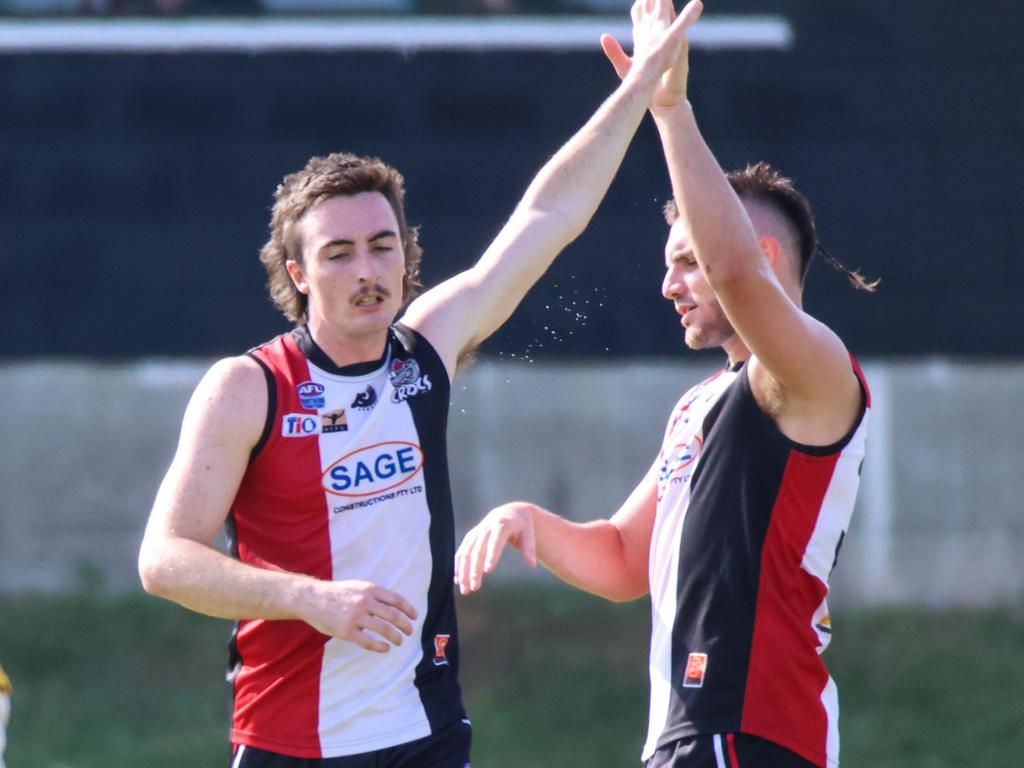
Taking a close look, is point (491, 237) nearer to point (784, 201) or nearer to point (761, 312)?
Result: point (784, 201)

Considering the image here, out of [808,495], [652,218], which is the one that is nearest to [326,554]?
[808,495]

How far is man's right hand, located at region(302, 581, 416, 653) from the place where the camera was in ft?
10.0

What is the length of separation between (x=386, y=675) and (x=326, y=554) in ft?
0.96

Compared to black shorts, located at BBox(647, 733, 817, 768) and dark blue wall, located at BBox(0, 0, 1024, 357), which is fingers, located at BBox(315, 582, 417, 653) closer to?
black shorts, located at BBox(647, 733, 817, 768)

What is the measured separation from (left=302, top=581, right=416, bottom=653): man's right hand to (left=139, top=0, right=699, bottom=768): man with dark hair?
0.20 meters

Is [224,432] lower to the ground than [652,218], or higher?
lower

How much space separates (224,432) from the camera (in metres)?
3.42

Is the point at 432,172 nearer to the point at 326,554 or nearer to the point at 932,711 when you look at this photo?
the point at 932,711

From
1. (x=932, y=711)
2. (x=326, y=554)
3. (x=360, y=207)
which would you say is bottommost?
(x=932, y=711)

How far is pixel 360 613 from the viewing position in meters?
3.05

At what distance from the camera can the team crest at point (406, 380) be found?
367 cm

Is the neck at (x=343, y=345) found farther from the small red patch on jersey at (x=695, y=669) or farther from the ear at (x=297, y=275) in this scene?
the small red patch on jersey at (x=695, y=669)

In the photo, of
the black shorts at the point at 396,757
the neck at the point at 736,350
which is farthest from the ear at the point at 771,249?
the black shorts at the point at 396,757

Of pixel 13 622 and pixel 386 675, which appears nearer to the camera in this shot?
pixel 386 675
